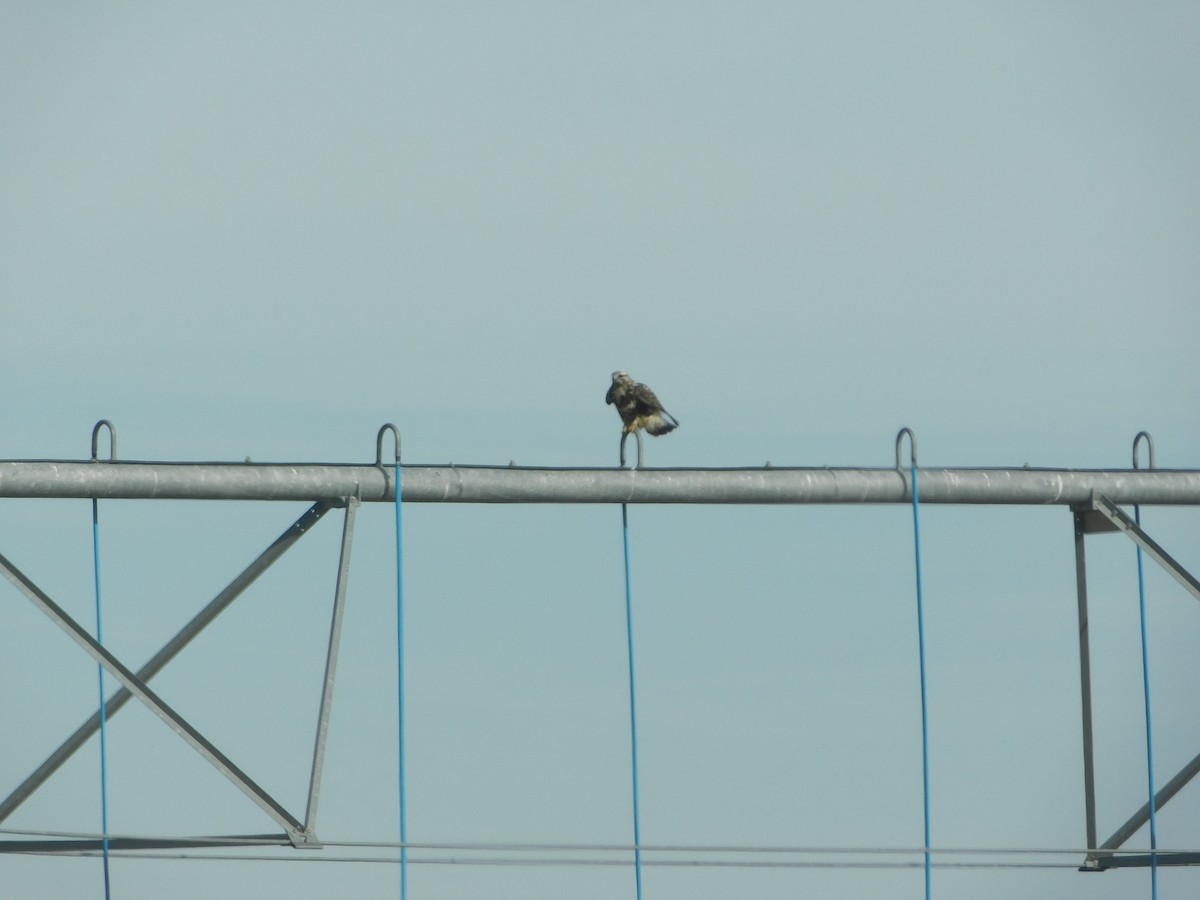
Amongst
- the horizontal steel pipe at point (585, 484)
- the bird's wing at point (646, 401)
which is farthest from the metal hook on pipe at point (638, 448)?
the bird's wing at point (646, 401)

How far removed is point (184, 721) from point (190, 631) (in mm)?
652

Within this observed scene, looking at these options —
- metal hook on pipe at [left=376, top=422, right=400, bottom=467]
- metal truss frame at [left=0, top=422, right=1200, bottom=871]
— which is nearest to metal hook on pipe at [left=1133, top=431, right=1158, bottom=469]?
metal truss frame at [left=0, top=422, right=1200, bottom=871]

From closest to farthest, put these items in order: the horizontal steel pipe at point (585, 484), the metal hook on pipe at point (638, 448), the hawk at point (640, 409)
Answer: the horizontal steel pipe at point (585, 484) → the metal hook on pipe at point (638, 448) → the hawk at point (640, 409)

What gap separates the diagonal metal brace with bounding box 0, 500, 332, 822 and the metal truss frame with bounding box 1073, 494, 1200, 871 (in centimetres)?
535

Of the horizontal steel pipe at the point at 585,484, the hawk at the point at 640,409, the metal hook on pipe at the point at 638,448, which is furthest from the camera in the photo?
the hawk at the point at 640,409

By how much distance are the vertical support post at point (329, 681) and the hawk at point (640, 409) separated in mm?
2783

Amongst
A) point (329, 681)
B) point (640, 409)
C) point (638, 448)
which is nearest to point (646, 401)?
point (640, 409)

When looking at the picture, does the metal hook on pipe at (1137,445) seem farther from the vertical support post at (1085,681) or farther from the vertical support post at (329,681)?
the vertical support post at (329,681)

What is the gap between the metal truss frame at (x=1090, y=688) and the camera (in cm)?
1489

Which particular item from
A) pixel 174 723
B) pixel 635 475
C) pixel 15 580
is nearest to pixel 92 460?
pixel 15 580

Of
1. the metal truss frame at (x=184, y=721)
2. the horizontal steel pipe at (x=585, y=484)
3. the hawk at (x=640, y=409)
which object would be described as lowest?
the metal truss frame at (x=184, y=721)

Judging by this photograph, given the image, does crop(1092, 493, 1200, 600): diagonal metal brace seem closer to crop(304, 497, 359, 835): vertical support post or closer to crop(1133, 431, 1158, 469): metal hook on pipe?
crop(1133, 431, 1158, 469): metal hook on pipe

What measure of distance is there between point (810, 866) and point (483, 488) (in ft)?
10.6

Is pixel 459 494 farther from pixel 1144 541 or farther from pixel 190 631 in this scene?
pixel 1144 541
